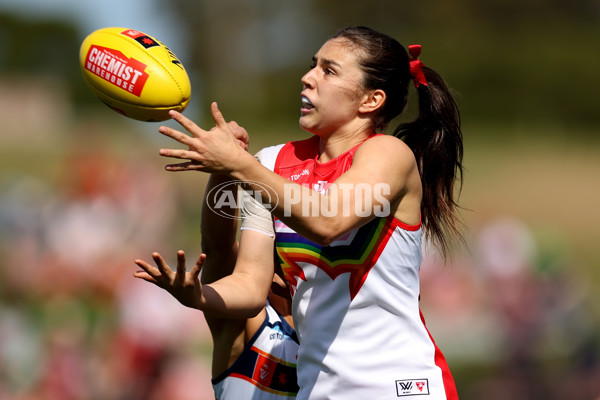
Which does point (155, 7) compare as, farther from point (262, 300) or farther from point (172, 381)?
point (262, 300)

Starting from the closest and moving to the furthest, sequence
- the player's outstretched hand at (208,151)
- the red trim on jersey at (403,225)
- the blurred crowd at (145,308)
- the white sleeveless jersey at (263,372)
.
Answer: the player's outstretched hand at (208,151)
the red trim on jersey at (403,225)
the white sleeveless jersey at (263,372)
the blurred crowd at (145,308)

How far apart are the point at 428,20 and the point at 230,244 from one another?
3051 centimetres

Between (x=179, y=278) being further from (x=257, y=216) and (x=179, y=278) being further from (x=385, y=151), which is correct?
(x=385, y=151)

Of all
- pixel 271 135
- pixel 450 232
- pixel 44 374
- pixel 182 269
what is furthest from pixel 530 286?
pixel 271 135

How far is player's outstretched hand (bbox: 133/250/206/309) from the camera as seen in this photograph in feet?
8.89

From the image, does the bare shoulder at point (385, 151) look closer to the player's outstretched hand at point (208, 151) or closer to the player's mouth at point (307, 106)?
the player's mouth at point (307, 106)

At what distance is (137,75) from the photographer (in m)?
3.14

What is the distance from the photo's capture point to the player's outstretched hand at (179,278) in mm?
2709

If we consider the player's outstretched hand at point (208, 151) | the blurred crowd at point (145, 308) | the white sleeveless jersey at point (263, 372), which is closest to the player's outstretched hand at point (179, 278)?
the player's outstretched hand at point (208, 151)

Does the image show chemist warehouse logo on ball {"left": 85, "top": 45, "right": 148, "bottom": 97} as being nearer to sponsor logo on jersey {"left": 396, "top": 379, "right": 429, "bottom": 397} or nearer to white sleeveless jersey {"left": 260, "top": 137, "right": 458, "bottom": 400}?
white sleeveless jersey {"left": 260, "top": 137, "right": 458, "bottom": 400}

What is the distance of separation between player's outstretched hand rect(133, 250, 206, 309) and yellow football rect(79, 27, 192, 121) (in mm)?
712

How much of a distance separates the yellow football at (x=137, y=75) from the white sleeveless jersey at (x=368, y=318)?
69 cm

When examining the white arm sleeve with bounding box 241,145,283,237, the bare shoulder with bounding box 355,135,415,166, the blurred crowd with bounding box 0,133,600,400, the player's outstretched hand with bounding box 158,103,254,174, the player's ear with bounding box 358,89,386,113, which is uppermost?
the player's ear with bounding box 358,89,386,113

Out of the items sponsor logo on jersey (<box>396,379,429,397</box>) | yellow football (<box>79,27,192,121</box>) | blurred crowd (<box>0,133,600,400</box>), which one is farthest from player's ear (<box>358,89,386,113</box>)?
blurred crowd (<box>0,133,600,400</box>)
